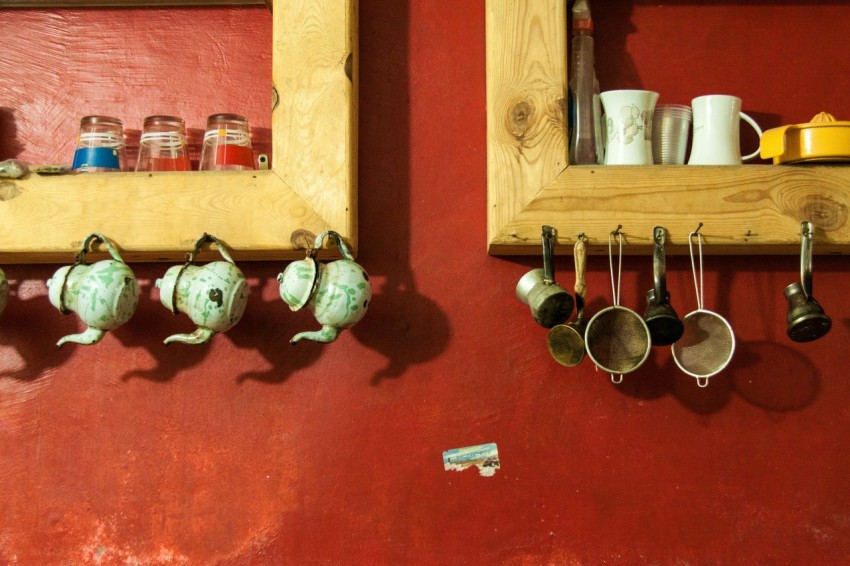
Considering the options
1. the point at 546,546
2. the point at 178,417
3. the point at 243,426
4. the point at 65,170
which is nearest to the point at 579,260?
the point at 546,546

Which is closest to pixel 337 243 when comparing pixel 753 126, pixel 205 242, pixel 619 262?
pixel 205 242

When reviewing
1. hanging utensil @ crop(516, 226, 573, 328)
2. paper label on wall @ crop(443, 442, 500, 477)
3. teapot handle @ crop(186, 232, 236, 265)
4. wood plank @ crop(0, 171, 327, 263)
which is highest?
wood plank @ crop(0, 171, 327, 263)

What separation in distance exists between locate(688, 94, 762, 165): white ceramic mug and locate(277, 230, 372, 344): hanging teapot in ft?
2.09

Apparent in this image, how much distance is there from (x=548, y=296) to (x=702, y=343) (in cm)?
30

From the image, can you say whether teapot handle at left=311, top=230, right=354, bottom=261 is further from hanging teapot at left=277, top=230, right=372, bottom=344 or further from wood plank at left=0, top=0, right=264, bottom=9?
wood plank at left=0, top=0, right=264, bottom=9

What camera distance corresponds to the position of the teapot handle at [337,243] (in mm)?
1239

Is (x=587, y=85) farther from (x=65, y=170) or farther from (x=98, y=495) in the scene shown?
(x=98, y=495)

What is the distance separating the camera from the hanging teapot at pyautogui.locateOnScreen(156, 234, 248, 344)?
1217 mm

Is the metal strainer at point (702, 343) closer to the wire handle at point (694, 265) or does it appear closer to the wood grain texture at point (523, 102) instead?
the wire handle at point (694, 265)

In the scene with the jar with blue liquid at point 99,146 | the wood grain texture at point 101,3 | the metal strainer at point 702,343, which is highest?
the wood grain texture at point 101,3

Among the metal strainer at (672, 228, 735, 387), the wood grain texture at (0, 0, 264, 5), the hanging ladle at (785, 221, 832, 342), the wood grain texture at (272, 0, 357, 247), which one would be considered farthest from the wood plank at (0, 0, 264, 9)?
the hanging ladle at (785, 221, 832, 342)

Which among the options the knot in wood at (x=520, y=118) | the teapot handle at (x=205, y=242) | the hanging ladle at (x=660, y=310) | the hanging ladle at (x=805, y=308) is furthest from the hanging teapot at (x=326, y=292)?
the hanging ladle at (x=805, y=308)

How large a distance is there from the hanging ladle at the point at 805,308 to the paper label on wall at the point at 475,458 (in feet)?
1.81

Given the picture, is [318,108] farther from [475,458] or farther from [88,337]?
[475,458]
